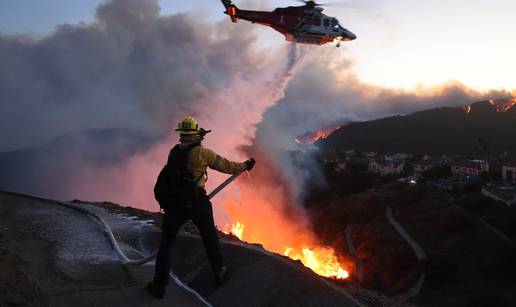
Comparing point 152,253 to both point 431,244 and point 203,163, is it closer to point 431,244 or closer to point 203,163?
point 203,163

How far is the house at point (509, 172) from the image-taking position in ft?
218

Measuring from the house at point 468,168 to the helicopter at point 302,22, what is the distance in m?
58.9

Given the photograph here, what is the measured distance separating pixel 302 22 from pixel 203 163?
66.2 feet

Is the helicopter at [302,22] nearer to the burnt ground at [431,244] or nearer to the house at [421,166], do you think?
the burnt ground at [431,244]

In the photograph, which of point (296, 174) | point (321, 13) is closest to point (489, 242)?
point (321, 13)

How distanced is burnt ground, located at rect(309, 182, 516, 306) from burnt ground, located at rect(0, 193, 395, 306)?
23326 mm

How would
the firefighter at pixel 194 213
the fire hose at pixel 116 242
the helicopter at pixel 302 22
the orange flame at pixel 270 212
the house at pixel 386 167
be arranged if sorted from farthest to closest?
the house at pixel 386 167 → the orange flame at pixel 270 212 → the helicopter at pixel 302 22 → the fire hose at pixel 116 242 → the firefighter at pixel 194 213

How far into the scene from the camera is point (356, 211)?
51.8m

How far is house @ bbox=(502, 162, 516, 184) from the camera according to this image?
66312 millimetres

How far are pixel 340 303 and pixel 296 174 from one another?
222 feet

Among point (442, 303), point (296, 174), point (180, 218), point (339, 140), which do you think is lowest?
point (442, 303)

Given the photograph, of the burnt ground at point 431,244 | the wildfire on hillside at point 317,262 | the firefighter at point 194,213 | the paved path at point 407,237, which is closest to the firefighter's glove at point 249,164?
the firefighter at point 194,213

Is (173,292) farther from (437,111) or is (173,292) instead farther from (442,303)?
(437,111)

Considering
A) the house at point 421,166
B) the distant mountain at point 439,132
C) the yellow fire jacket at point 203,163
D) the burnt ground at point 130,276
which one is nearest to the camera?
the burnt ground at point 130,276
